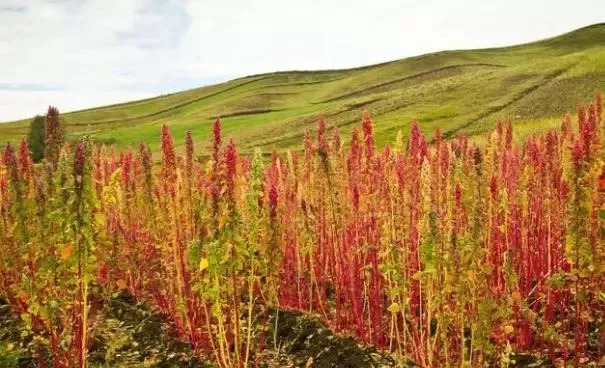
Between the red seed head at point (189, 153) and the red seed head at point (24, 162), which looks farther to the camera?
the red seed head at point (24, 162)

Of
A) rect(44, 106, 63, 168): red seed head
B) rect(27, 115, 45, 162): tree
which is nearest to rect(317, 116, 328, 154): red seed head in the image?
rect(44, 106, 63, 168): red seed head

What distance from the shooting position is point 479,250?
4.82 m

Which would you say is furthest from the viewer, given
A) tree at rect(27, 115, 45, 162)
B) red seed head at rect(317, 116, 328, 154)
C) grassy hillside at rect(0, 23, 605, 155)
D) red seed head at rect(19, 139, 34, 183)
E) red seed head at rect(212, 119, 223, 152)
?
tree at rect(27, 115, 45, 162)

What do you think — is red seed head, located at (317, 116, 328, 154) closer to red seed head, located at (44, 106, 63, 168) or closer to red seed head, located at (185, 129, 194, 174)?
red seed head, located at (185, 129, 194, 174)

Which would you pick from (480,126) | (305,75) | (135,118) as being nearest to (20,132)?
(135,118)

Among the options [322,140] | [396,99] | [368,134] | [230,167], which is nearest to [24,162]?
[322,140]

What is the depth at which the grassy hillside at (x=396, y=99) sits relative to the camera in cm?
4793

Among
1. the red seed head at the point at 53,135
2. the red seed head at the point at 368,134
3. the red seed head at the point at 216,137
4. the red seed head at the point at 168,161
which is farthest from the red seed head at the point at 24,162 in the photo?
the red seed head at the point at 368,134

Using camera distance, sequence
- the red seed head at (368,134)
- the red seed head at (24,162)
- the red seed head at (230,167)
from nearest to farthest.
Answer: the red seed head at (230,167) < the red seed head at (368,134) < the red seed head at (24,162)

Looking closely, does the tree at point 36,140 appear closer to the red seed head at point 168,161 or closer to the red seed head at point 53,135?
the red seed head at point 168,161

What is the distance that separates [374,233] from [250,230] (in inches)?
61.1

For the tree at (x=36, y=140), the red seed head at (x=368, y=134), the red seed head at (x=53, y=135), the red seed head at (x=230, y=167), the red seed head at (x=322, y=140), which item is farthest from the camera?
the tree at (x=36, y=140)

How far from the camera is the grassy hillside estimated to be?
47928mm

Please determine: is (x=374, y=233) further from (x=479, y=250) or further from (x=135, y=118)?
(x=135, y=118)
